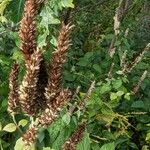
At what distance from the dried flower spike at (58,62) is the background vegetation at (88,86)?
491mm

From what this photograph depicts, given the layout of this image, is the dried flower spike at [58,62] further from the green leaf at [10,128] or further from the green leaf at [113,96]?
the green leaf at [113,96]

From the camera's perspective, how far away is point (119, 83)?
329 cm

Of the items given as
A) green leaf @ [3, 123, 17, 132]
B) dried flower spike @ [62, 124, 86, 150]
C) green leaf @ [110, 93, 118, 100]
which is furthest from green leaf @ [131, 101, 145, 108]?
dried flower spike @ [62, 124, 86, 150]

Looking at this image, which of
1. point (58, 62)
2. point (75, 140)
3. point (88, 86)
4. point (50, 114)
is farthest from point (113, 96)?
point (58, 62)

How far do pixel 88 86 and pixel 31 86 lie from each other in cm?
223

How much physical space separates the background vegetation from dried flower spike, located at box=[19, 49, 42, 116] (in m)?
0.37

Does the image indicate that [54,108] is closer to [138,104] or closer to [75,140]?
[75,140]

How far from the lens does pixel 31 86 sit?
4.83 feet

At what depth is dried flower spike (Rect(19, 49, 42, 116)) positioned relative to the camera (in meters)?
1.39

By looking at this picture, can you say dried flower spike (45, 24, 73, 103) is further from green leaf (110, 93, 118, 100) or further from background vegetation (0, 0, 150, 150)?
green leaf (110, 93, 118, 100)

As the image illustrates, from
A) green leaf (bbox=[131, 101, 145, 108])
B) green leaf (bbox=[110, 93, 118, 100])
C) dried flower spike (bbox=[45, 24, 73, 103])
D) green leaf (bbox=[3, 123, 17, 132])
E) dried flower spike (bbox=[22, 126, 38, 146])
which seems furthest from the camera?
green leaf (bbox=[131, 101, 145, 108])

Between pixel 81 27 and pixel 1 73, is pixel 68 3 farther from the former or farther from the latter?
pixel 81 27

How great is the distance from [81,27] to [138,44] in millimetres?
799

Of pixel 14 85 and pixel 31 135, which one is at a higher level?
pixel 14 85
